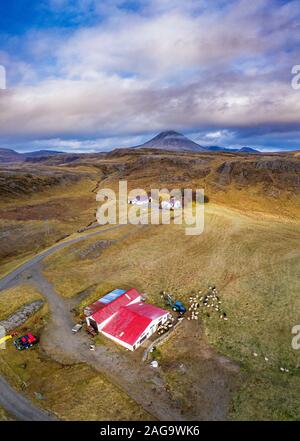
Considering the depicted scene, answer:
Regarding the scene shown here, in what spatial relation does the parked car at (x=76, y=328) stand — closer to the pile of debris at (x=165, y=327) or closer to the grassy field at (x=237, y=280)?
the grassy field at (x=237, y=280)

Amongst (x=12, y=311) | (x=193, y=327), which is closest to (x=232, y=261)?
(x=193, y=327)

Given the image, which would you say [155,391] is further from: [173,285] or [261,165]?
[261,165]

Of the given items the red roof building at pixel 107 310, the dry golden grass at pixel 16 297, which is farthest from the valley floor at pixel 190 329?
the red roof building at pixel 107 310

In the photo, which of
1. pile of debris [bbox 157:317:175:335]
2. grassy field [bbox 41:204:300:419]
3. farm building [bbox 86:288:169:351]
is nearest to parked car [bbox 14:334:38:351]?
farm building [bbox 86:288:169:351]

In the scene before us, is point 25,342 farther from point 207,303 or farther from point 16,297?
point 207,303

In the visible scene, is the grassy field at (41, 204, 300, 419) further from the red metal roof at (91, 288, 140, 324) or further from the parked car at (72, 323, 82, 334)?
the parked car at (72, 323, 82, 334)
